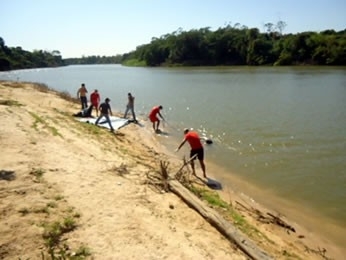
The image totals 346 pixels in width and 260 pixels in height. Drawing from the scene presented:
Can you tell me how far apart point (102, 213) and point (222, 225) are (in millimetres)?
2460

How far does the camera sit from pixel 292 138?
1811 cm

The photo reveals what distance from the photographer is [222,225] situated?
24.5 ft

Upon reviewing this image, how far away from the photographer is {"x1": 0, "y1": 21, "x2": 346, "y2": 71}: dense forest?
8862 centimetres

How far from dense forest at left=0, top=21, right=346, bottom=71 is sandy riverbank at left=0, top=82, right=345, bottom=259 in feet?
275

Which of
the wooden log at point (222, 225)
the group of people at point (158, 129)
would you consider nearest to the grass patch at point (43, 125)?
the group of people at point (158, 129)

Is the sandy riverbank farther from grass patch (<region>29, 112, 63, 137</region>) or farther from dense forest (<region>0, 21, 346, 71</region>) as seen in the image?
dense forest (<region>0, 21, 346, 71</region>)

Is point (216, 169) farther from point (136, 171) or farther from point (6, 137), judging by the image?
point (6, 137)

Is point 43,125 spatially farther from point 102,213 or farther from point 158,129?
point 102,213

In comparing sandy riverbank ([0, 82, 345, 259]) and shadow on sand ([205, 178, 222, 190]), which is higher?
sandy riverbank ([0, 82, 345, 259])

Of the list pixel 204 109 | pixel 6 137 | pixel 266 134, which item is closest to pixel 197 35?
pixel 204 109

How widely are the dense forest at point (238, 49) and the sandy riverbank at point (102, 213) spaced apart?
83.8 metres

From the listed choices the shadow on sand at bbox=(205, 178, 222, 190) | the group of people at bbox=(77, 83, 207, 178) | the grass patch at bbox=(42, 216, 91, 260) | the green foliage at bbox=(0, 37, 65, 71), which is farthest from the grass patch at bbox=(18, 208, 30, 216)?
the green foliage at bbox=(0, 37, 65, 71)

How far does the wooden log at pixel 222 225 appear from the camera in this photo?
21.8 feet

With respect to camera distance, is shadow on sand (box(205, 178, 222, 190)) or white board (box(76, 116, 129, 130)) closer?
shadow on sand (box(205, 178, 222, 190))
